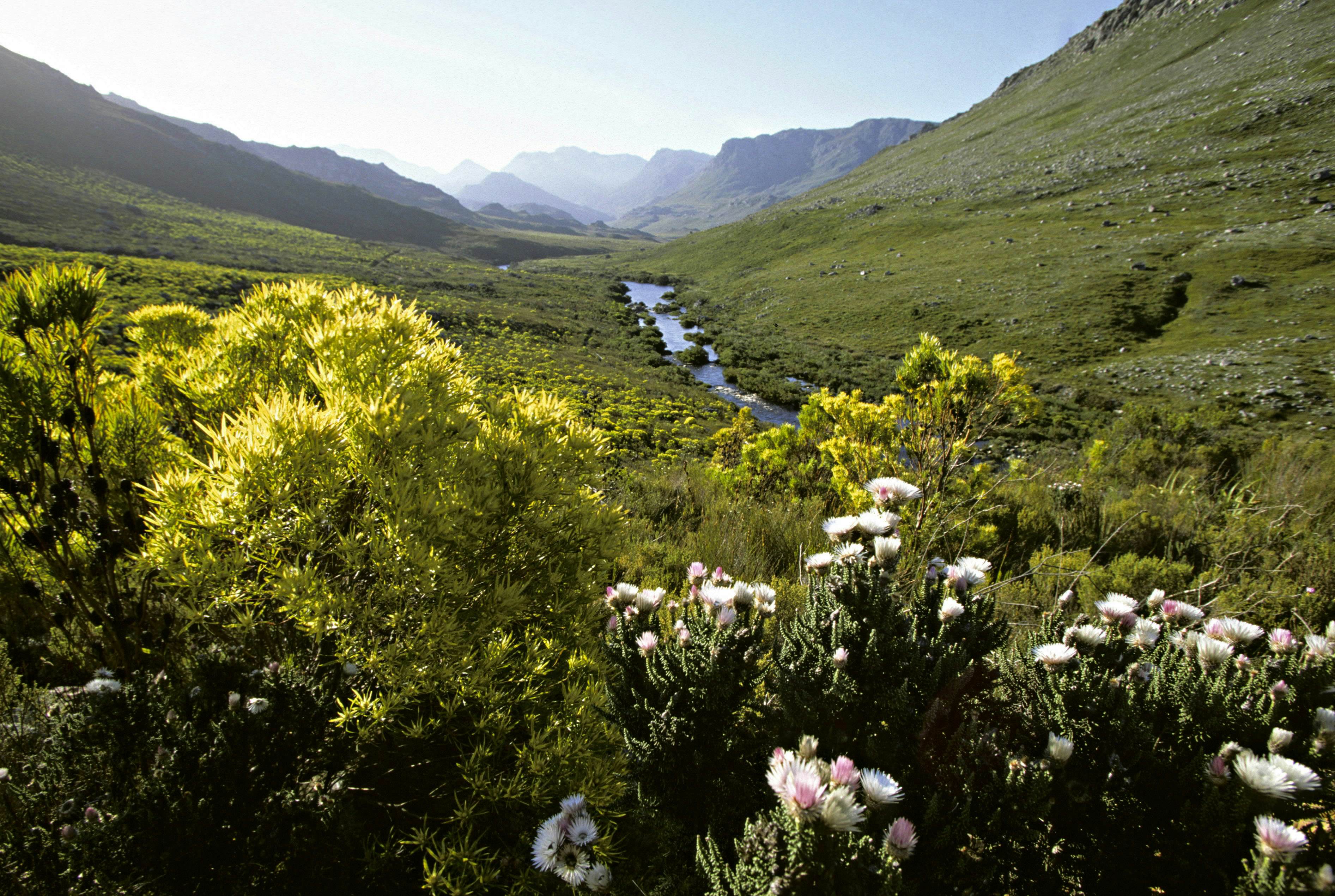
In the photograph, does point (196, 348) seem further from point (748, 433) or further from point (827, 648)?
point (748, 433)

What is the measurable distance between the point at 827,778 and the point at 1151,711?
4.18 feet

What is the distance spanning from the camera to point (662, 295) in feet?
188

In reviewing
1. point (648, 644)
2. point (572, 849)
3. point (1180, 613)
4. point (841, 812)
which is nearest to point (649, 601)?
point (648, 644)

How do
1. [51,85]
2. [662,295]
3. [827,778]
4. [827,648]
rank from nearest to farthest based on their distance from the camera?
1. [827,778]
2. [827,648]
3. [662,295]
4. [51,85]

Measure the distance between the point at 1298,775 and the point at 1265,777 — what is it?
0.25 ft

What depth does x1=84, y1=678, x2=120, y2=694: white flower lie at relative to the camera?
5.24 ft

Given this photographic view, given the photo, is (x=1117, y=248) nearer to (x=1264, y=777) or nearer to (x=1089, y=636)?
(x=1089, y=636)

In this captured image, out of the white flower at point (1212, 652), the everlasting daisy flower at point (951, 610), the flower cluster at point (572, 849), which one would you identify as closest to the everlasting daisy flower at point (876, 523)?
the everlasting daisy flower at point (951, 610)

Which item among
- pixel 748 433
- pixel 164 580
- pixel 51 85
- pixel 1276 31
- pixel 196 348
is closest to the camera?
pixel 164 580

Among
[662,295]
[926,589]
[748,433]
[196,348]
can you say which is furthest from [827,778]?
[662,295]

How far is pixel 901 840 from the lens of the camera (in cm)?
123

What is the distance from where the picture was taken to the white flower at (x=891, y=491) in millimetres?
2293

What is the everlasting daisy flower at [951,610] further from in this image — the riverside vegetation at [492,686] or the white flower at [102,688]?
the white flower at [102,688]

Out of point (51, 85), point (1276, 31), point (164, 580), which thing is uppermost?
point (51, 85)
